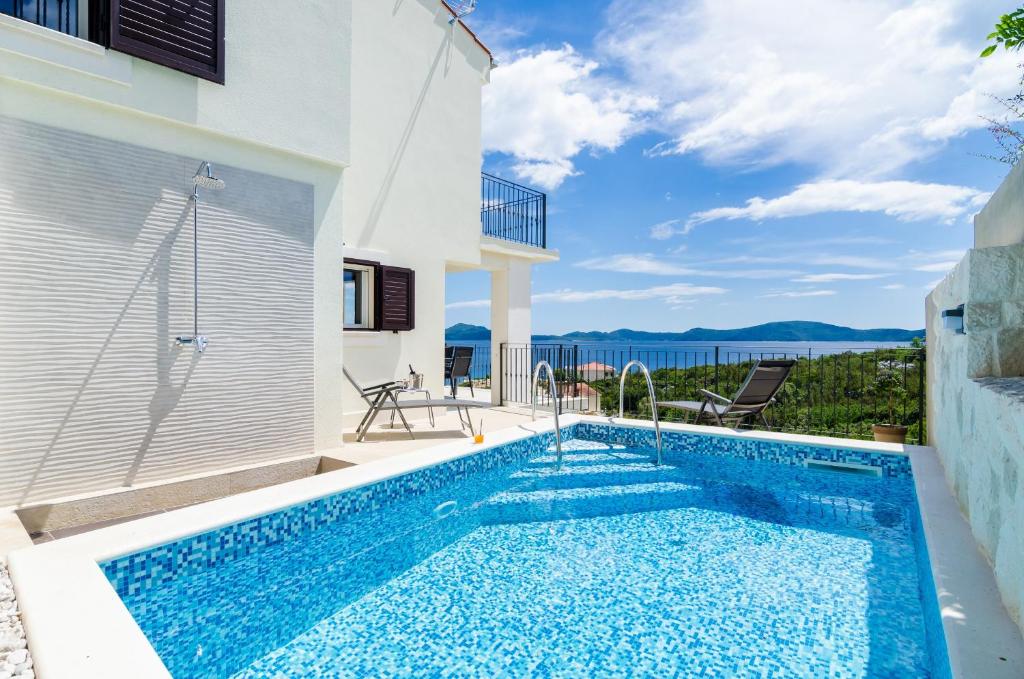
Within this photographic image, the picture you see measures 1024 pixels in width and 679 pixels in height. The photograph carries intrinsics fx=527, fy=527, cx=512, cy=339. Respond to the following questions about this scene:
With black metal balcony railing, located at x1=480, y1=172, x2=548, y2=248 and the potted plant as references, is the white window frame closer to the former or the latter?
black metal balcony railing, located at x1=480, y1=172, x2=548, y2=248

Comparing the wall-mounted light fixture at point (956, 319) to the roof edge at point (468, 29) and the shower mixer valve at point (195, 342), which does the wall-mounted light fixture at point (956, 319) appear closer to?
the shower mixer valve at point (195, 342)

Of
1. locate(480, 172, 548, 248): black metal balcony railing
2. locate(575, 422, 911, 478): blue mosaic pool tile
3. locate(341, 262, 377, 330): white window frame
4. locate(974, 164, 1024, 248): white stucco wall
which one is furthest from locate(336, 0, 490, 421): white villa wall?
locate(974, 164, 1024, 248): white stucco wall

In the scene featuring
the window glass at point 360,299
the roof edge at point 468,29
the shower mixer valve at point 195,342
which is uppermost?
the roof edge at point 468,29

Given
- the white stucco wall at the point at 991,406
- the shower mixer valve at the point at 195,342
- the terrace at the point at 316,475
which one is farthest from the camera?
the shower mixer valve at the point at 195,342

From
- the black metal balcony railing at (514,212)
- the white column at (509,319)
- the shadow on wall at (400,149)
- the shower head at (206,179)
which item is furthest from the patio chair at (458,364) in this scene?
the shower head at (206,179)

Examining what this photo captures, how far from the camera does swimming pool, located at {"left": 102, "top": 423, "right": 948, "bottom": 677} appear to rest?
8.89ft

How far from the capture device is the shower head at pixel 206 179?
455cm

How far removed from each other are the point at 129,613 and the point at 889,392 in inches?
315

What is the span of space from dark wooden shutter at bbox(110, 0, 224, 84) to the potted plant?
822 centimetres

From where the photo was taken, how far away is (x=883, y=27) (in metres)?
8.35

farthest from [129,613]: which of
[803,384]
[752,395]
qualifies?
[803,384]

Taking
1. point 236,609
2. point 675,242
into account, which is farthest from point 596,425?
point 675,242

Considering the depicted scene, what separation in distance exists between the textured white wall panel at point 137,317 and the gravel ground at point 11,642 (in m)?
2.14

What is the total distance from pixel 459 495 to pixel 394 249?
15.7 ft
